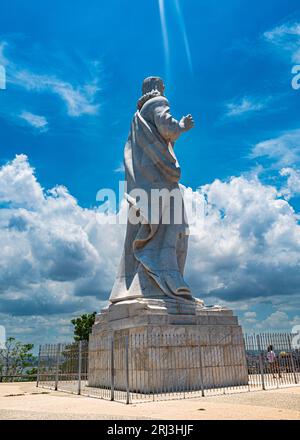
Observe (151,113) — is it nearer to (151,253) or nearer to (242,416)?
(151,253)

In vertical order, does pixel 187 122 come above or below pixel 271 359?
above

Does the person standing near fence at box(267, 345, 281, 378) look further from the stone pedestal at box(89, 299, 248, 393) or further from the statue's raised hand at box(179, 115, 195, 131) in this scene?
the statue's raised hand at box(179, 115, 195, 131)

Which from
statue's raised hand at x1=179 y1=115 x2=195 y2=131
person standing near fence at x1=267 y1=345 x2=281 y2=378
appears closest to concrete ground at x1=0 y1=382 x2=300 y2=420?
person standing near fence at x1=267 y1=345 x2=281 y2=378

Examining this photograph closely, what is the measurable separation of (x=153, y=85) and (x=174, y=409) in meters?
12.1

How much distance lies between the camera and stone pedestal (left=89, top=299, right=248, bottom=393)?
39.1 ft

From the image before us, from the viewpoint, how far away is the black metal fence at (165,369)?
11703 mm

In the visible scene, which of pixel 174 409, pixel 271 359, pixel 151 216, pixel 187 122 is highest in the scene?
pixel 187 122

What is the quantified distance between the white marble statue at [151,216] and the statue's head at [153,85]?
86cm

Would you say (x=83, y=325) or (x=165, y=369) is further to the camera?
(x=83, y=325)

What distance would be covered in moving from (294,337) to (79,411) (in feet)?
27.4

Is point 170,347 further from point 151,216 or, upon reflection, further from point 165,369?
point 151,216

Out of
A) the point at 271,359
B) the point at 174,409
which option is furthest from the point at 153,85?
the point at 174,409

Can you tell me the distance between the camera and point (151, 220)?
14.8 m
